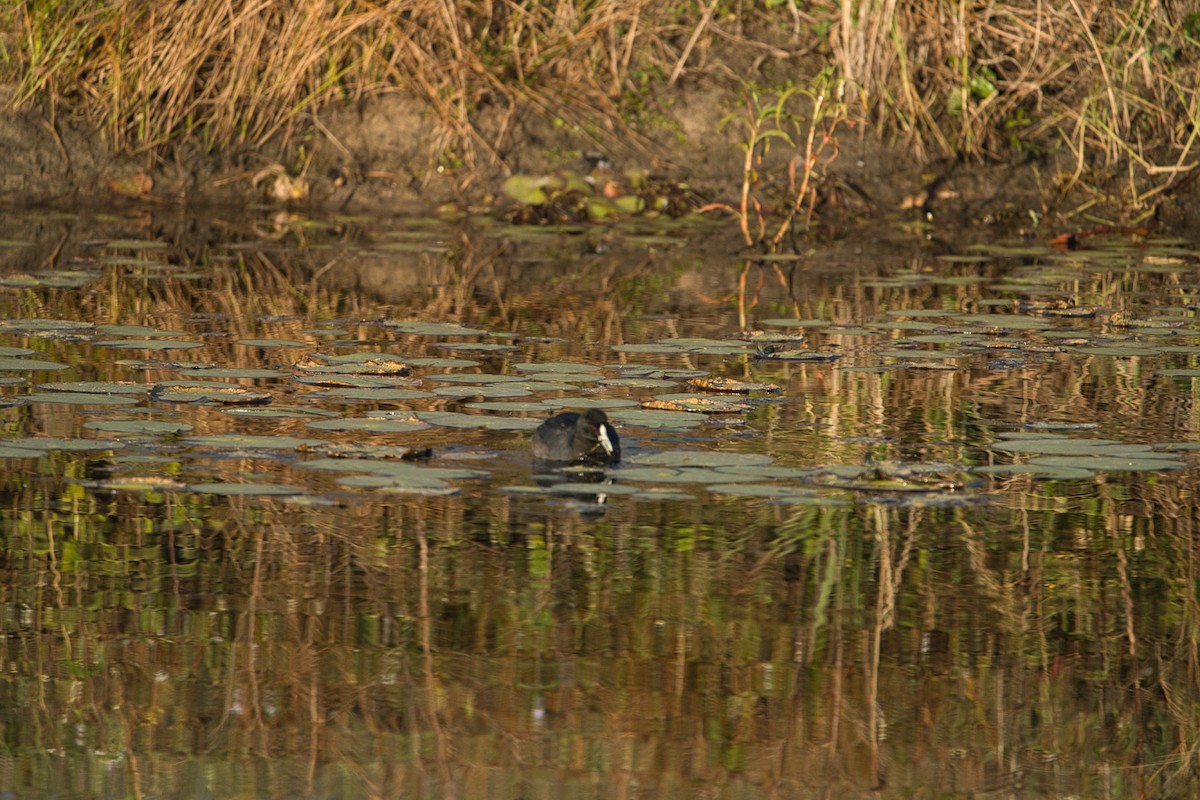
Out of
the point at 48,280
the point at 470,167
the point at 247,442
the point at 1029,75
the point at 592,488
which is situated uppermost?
the point at 1029,75

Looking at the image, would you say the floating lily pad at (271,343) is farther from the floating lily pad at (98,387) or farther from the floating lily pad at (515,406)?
the floating lily pad at (515,406)

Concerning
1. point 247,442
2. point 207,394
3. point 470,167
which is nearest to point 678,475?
point 247,442

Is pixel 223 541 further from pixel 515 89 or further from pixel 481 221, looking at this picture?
pixel 515 89

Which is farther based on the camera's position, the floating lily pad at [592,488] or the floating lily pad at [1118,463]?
the floating lily pad at [1118,463]

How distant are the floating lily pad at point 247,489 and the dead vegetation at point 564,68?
297 inches

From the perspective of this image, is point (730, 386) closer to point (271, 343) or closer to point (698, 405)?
point (698, 405)

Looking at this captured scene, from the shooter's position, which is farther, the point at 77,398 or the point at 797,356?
the point at 797,356

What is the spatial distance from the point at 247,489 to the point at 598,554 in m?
0.98

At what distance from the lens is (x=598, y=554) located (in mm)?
4508

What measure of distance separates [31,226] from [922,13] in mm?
5669

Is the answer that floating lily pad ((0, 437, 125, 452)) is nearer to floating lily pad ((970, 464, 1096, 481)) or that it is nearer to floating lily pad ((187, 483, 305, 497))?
floating lily pad ((187, 483, 305, 497))

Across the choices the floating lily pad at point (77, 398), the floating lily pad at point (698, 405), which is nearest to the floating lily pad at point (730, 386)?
the floating lily pad at point (698, 405)

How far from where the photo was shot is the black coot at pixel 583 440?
17.1 feet

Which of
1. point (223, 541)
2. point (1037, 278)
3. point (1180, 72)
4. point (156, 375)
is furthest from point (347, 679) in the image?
point (1180, 72)
